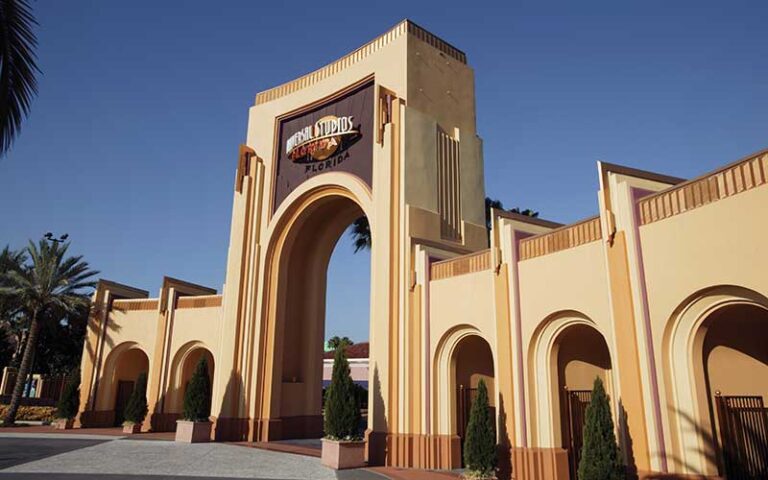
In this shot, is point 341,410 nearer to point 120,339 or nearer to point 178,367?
point 178,367

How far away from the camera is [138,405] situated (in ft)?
89.4

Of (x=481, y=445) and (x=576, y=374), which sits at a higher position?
(x=576, y=374)

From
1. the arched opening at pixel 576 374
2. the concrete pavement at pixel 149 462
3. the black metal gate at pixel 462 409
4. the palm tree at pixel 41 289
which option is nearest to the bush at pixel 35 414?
the palm tree at pixel 41 289

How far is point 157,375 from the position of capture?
28359 mm

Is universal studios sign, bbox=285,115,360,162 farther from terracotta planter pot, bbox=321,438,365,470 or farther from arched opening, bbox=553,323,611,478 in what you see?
arched opening, bbox=553,323,611,478

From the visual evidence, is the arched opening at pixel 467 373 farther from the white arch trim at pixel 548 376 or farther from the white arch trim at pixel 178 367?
the white arch trim at pixel 178 367

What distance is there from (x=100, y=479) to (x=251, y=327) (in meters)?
11.4

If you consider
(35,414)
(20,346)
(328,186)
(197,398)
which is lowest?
(35,414)

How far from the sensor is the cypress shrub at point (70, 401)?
2878 cm

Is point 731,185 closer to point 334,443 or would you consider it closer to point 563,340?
point 563,340

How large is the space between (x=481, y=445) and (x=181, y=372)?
18.7 meters

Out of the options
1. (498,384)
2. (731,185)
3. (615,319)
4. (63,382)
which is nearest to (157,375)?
(63,382)

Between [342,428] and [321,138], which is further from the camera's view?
[321,138]

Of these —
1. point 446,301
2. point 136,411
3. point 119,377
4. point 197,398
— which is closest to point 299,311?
point 197,398
